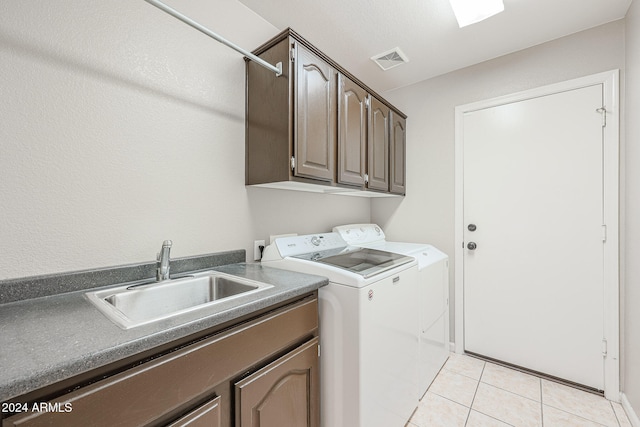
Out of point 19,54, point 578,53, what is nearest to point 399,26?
point 578,53

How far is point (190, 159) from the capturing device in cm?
142

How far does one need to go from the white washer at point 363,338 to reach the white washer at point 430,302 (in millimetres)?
238

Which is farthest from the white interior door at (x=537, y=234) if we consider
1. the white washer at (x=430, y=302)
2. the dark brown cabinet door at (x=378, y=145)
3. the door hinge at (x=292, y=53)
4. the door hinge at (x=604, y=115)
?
the door hinge at (x=292, y=53)

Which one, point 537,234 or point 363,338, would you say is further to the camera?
point 537,234

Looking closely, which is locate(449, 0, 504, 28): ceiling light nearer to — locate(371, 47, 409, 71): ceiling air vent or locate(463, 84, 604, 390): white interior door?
locate(371, 47, 409, 71): ceiling air vent

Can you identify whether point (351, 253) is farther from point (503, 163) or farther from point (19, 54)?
point (19, 54)

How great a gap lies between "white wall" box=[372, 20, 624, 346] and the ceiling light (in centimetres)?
68

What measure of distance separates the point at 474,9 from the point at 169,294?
231 cm

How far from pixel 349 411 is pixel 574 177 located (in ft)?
6.97

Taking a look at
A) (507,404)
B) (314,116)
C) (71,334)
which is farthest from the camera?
(507,404)

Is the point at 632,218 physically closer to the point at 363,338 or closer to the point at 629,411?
the point at 629,411

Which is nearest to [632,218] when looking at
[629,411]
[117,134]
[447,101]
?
[629,411]

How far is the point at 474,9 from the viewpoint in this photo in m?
1.63

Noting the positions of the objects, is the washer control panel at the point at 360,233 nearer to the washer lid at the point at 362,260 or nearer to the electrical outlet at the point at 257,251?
the washer lid at the point at 362,260
